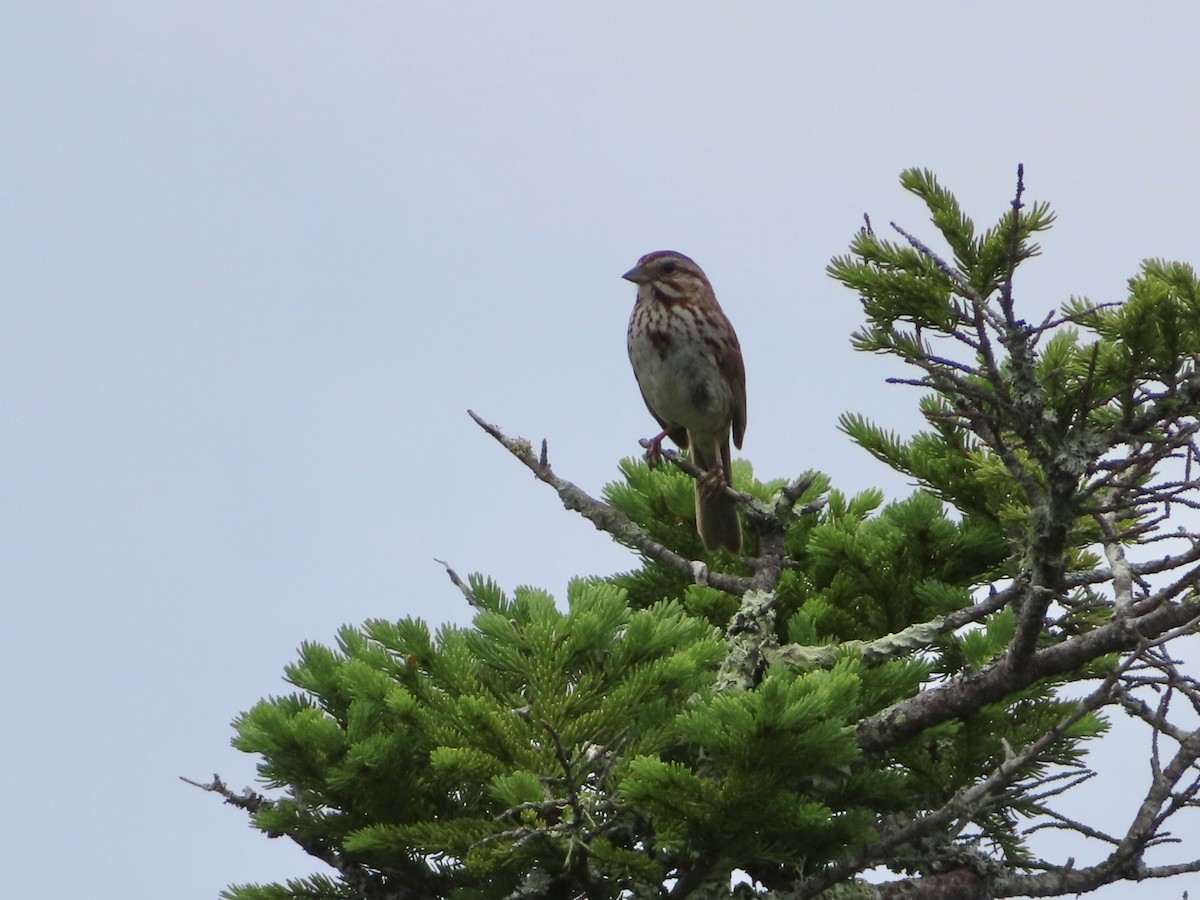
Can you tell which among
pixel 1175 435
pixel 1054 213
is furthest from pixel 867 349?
pixel 1175 435

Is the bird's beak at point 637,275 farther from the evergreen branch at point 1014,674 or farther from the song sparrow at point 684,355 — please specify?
the evergreen branch at point 1014,674

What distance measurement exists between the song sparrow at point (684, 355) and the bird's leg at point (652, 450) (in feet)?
1.68

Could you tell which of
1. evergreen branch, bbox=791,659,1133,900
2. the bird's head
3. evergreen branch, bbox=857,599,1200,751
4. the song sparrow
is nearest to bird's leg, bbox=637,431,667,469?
the song sparrow

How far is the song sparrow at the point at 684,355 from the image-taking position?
8078 millimetres

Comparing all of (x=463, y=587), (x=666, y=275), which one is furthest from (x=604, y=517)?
(x=666, y=275)

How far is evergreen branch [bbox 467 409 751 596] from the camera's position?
561 cm

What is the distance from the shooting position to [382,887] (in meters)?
4.75

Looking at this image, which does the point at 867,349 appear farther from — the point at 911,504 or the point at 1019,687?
the point at 911,504

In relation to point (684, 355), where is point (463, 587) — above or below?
below

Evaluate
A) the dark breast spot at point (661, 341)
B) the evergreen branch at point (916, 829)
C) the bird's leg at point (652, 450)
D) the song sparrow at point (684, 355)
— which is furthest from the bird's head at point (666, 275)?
the evergreen branch at point (916, 829)

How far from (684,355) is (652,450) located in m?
1.10

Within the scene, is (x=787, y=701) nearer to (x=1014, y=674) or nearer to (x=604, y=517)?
(x=1014, y=674)

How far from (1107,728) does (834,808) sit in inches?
50.5

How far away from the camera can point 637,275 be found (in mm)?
8391
